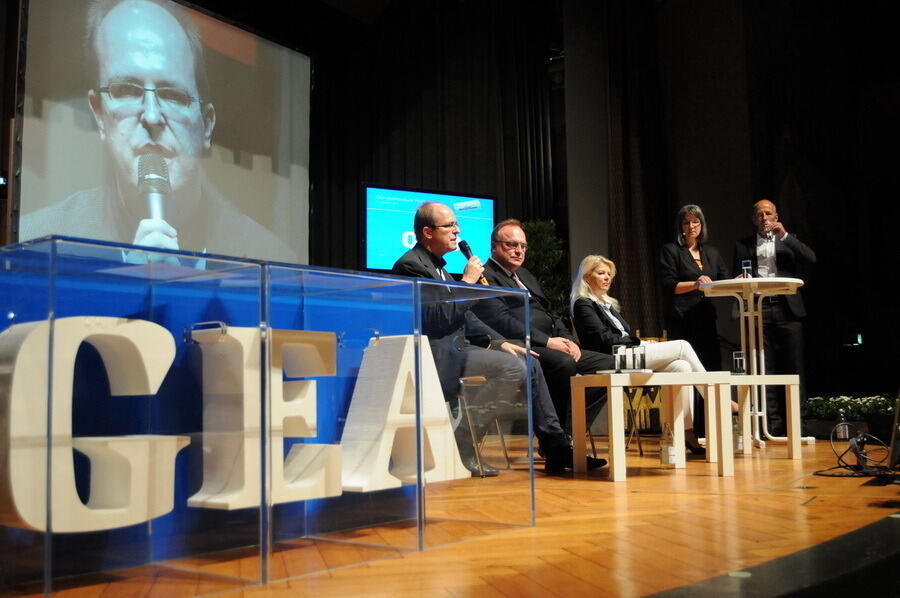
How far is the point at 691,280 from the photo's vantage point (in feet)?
18.1

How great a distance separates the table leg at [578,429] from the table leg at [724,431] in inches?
23.8

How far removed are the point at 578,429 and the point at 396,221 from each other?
9.94ft

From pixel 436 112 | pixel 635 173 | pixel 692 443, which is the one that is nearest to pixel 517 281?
pixel 692 443

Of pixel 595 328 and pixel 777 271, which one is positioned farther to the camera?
pixel 777 271

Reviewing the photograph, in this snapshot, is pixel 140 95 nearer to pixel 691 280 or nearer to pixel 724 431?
pixel 691 280

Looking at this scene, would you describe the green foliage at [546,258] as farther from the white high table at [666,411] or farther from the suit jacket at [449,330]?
the suit jacket at [449,330]

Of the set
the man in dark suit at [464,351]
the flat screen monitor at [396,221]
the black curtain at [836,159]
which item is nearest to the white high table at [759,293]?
the black curtain at [836,159]

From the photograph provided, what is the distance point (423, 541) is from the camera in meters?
2.21

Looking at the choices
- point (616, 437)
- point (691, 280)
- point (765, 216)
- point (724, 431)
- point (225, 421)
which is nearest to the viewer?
point (225, 421)

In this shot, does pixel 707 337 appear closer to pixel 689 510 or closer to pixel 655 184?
pixel 655 184

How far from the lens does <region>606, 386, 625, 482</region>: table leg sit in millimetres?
3740

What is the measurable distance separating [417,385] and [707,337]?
3917 millimetres

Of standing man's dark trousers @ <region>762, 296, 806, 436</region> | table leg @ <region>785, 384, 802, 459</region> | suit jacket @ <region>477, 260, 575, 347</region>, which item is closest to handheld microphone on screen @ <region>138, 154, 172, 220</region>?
suit jacket @ <region>477, 260, 575, 347</region>

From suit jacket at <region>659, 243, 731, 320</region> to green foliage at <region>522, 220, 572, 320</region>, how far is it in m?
1.94
